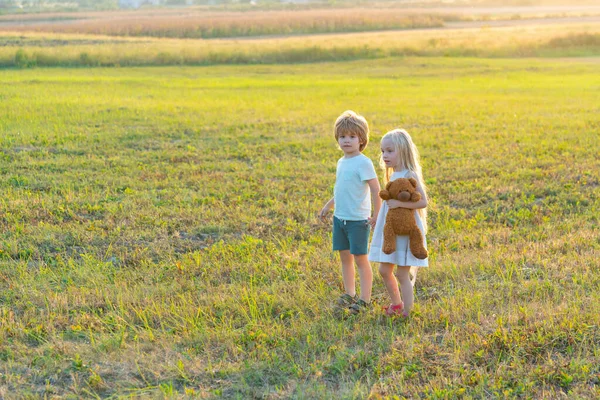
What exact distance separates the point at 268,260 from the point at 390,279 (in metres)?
1.93

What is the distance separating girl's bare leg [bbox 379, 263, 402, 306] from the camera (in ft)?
18.3

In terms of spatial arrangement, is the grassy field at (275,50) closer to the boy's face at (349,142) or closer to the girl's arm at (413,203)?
the boy's face at (349,142)

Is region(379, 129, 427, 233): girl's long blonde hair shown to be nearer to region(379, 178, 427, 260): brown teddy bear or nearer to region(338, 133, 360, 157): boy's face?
region(379, 178, 427, 260): brown teddy bear

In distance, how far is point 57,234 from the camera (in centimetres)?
825

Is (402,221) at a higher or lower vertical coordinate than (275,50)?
higher

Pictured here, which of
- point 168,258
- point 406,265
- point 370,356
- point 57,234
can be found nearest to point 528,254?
point 406,265

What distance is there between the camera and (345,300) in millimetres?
5934

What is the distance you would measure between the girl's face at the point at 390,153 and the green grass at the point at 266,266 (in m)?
1.23

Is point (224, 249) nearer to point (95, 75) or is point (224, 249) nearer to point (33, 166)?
point (33, 166)

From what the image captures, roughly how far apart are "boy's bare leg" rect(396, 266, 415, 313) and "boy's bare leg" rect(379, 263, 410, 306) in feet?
0.20

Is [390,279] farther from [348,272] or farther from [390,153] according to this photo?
[390,153]

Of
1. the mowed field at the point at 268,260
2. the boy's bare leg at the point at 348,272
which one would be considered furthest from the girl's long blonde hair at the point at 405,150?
the mowed field at the point at 268,260

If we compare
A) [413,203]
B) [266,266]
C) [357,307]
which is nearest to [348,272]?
[357,307]

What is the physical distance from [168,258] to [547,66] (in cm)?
3309
